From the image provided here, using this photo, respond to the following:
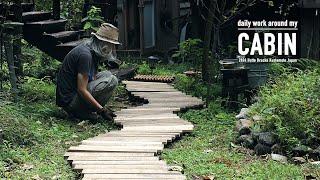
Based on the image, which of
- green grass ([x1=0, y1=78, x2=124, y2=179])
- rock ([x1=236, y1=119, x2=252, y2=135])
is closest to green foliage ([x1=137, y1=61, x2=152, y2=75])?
green grass ([x1=0, y1=78, x2=124, y2=179])

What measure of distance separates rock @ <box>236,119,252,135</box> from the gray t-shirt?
2.28m

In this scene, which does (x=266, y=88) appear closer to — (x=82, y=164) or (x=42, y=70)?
(x=82, y=164)

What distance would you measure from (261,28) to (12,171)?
300 inches

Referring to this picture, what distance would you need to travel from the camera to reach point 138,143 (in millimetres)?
6508

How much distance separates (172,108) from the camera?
865cm

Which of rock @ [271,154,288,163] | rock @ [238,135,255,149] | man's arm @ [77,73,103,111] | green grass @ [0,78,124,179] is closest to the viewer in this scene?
green grass @ [0,78,124,179]

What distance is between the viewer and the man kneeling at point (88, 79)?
7.80 m

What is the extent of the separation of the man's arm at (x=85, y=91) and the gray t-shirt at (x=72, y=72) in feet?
0.33

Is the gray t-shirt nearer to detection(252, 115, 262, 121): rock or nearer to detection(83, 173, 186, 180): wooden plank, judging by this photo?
detection(252, 115, 262, 121): rock

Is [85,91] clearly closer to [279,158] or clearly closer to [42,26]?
[42,26]

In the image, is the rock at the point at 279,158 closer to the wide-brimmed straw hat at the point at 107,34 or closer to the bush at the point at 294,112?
the bush at the point at 294,112

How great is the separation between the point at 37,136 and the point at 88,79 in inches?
57.5

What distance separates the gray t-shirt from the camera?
7.81m

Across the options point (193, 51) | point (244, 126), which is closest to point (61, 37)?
point (193, 51)
